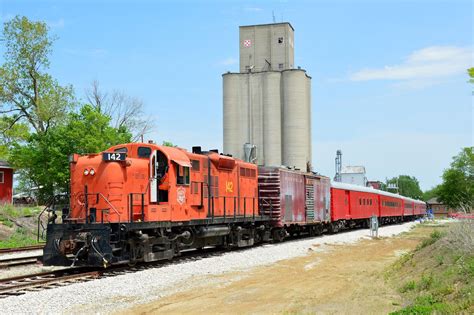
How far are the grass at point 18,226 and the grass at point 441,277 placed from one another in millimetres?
19566

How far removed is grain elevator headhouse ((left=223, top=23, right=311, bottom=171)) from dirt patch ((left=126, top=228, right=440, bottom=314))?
6225cm

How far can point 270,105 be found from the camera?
8031 centimetres

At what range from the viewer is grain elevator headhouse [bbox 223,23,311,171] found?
79.4 meters

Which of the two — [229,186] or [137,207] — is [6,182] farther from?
[137,207]

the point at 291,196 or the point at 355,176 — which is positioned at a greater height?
the point at 355,176

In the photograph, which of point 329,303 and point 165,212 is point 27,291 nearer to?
point 165,212

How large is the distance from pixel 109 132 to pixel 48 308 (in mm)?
36724

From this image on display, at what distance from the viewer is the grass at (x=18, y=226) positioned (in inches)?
1078

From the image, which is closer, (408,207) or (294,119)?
(408,207)

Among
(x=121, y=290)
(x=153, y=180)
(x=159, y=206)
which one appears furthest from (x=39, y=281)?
(x=153, y=180)

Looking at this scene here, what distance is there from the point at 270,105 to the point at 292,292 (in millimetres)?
69475

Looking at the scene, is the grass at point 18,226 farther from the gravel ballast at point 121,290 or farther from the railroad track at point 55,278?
the gravel ballast at point 121,290

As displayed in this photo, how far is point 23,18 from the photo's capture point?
5091cm

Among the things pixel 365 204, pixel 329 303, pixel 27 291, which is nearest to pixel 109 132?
pixel 365 204
